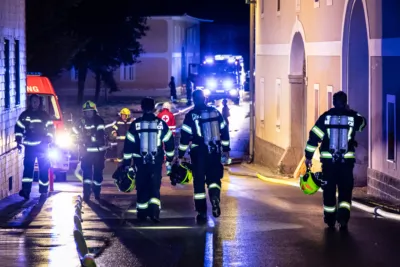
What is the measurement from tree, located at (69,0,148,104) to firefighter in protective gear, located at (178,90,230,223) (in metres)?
38.2

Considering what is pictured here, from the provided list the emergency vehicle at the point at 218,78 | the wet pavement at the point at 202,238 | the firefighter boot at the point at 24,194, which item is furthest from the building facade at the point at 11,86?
the emergency vehicle at the point at 218,78

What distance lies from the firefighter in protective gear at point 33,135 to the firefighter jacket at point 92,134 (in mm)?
571

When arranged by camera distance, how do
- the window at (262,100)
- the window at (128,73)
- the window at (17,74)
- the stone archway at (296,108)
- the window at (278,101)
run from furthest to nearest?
1. the window at (128,73)
2. the window at (262,100)
3. the window at (278,101)
4. the stone archway at (296,108)
5. the window at (17,74)

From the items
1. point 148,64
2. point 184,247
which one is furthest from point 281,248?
point 148,64

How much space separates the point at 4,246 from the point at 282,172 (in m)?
14.3

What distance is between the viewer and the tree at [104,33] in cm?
5072

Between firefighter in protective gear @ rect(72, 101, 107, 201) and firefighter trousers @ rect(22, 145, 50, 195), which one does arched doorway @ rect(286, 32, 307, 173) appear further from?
firefighter trousers @ rect(22, 145, 50, 195)

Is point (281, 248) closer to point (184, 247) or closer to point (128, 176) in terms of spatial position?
point (184, 247)

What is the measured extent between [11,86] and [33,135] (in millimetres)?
2084

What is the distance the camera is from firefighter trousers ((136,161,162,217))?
38.0ft

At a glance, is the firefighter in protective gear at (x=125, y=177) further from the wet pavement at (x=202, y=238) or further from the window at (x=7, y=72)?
the window at (x=7, y=72)

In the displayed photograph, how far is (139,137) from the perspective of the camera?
11602 millimetres

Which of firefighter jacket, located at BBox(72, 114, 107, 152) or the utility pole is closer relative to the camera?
firefighter jacket, located at BBox(72, 114, 107, 152)

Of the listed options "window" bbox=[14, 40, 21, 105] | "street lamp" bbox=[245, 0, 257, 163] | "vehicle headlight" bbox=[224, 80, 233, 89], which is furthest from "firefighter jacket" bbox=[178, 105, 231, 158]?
"vehicle headlight" bbox=[224, 80, 233, 89]
